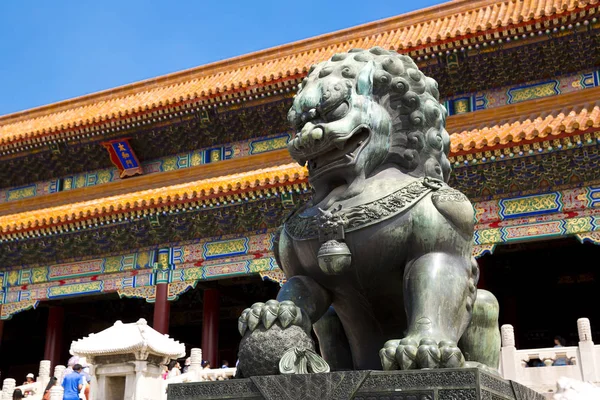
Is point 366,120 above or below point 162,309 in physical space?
below

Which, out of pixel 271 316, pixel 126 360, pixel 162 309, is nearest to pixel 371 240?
pixel 271 316

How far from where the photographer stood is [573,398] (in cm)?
406

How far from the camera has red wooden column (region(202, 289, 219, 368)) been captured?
13.8 meters

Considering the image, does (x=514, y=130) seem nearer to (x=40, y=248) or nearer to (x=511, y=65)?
(x=511, y=65)

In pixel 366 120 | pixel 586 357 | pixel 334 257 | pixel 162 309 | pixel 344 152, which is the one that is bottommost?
pixel 334 257

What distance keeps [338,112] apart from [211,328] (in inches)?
457

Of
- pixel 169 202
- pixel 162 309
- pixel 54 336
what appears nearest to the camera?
pixel 169 202

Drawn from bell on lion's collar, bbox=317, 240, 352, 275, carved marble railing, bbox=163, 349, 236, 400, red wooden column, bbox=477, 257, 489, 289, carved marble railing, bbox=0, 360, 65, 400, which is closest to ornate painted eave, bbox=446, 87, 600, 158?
red wooden column, bbox=477, 257, 489, 289

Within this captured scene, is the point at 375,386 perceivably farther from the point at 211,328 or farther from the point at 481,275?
the point at 211,328

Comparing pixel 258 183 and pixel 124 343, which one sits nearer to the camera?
pixel 124 343

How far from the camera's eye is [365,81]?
303cm

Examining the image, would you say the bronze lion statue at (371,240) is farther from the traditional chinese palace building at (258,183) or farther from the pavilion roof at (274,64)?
the pavilion roof at (274,64)

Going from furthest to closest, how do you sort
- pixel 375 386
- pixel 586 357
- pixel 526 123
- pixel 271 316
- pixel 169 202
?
pixel 169 202 → pixel 526 123 → pixel 586 357 → pixel 271 316 → pixel 375 386

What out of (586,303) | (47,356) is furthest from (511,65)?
(47,356)
